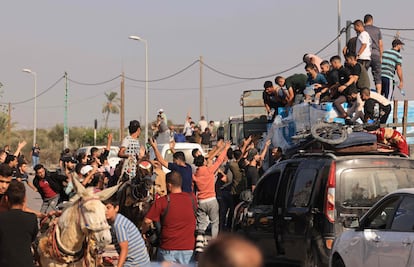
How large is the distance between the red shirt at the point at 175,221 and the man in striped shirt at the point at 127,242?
2.41 ft

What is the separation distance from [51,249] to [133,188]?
12.4 ft

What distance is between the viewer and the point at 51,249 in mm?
8117

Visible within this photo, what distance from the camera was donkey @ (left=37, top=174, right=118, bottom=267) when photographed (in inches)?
308

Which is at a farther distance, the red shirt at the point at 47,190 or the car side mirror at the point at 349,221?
the red shirt at the point at 47,190

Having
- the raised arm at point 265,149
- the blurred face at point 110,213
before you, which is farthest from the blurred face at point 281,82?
the blurred face at point 110,213

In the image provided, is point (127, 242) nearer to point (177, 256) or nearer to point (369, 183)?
point (177, 256)

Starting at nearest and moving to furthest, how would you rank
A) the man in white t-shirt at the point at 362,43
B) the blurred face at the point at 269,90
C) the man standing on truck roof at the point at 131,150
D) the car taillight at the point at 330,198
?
the car taillight at the point at 330,198 → the man standing on truck roof at the point at 131,150 → the man in white t-shirt at the point at 362,43 → the blurred face at the point at 269,90

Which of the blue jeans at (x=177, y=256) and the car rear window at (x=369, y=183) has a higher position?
the car rear window at (x=369, y=183)

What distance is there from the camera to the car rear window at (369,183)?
9906 millimetres

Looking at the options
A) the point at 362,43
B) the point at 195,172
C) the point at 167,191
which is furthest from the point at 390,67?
the point at 167,191

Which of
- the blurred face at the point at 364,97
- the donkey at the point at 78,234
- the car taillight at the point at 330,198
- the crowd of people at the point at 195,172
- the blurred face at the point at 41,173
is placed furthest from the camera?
the blurred face at the point at 364,97

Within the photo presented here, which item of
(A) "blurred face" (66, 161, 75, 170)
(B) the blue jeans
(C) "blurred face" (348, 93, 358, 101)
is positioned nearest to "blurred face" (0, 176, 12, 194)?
(B) the blue jeans

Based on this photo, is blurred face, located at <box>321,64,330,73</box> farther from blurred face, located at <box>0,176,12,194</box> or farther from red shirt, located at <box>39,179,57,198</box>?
blurred face, located at <box>0,176,12,194</box>

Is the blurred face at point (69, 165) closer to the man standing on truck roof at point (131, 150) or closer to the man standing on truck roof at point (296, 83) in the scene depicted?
the man standing on truck roof at point (131, 150)
